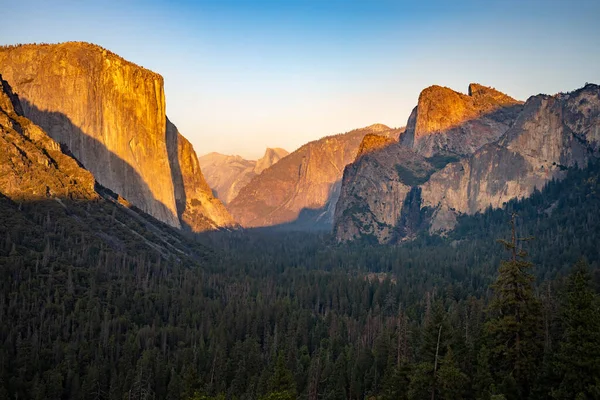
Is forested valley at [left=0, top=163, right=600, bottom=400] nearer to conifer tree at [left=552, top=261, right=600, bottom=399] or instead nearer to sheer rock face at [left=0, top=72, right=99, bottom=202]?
conifer tree at [left=552, top=261, right=600, bottom=399]

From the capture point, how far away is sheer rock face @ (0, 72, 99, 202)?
127250mm

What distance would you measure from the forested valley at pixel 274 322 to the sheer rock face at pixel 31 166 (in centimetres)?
383

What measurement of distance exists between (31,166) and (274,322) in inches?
2645

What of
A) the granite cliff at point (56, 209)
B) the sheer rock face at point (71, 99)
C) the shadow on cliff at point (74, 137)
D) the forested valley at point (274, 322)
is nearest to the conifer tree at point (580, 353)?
the forested valley at point (274, 322)

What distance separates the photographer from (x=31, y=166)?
135 meters

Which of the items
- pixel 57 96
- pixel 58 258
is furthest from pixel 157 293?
pixel 57 96

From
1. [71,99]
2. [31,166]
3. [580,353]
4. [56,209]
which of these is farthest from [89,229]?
[580,353]

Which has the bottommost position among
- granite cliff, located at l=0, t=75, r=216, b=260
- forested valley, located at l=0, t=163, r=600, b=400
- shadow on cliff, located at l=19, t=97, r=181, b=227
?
forested valley, located at l=0, t=163, r=600, b=400

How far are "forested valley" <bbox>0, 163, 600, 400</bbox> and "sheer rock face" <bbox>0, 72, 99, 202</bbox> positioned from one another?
383 cm

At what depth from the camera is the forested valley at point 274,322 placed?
4100 centimetres

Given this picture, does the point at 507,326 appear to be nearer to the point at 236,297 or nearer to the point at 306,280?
the point at 236,297

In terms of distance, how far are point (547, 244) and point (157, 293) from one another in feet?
336

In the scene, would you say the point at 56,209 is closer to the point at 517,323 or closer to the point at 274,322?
the point at 274,322

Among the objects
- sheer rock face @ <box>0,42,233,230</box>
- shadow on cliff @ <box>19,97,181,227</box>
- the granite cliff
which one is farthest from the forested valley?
sheer rock face @ <box>0,42,233,230</box>
